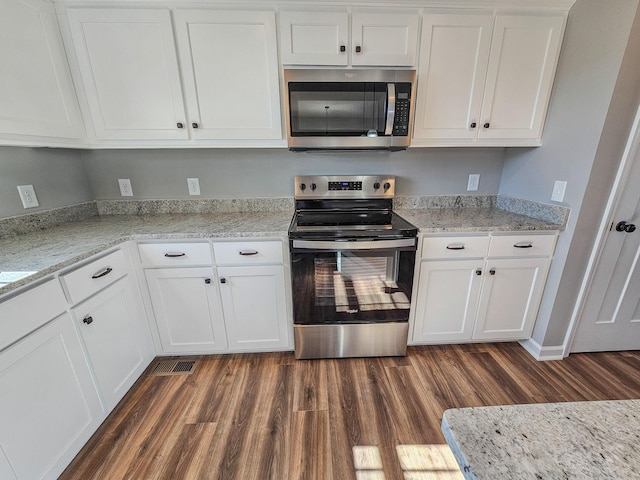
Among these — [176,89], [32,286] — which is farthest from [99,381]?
[176,89]

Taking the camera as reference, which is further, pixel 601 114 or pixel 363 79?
pixel 363 79

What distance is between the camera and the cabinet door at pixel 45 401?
962 millimetres

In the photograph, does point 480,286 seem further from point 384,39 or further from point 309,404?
point 384,39

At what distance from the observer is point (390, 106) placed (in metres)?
1.58

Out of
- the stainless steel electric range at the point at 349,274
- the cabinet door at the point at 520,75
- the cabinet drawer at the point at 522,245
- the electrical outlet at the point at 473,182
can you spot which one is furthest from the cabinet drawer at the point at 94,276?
the electrical outlet at the point at 473,182

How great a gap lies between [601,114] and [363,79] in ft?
4.12

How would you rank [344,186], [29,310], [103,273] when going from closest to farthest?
[29,310], [103,273], [344,186]

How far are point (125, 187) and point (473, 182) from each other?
8.68 ft

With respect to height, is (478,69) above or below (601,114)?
above

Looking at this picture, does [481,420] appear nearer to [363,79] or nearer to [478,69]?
[363,79]

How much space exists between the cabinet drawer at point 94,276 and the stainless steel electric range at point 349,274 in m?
0.94

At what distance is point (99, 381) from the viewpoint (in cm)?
135

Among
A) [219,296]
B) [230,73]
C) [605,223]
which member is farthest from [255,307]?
[605,223]

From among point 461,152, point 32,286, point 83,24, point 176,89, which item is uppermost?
point 83,24
